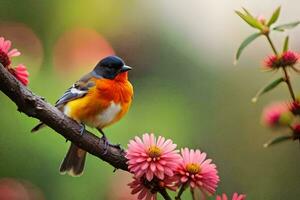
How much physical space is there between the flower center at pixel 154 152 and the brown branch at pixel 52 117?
6 centimetres

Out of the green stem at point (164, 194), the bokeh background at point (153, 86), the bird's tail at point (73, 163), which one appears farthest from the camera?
the bokeh background at point (153, 86)

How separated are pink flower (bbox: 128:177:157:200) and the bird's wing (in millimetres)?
563

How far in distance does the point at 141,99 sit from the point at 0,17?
0.55 meters

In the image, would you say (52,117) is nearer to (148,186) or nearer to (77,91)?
(148,186)

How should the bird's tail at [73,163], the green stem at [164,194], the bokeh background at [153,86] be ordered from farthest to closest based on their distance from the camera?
1. the bokeh background at [153,86]
2. the bird's tail at [73,163]
3. the green stem at [164,194]

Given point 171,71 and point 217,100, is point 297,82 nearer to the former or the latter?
point 217,100

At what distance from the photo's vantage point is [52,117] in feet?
1.76

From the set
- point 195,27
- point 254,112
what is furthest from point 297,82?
point 195,27

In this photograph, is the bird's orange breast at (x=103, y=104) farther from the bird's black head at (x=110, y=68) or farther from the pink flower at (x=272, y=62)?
the pink flower at (x=272, y=62)

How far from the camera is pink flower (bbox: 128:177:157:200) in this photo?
486 mm

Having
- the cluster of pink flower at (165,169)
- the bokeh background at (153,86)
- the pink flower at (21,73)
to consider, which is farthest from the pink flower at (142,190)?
the bokeh background at (153,86)

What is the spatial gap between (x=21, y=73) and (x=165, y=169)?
0.58 feet

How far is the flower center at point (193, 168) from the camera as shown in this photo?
18.6 inches

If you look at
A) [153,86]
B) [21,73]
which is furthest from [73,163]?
[153,86]
